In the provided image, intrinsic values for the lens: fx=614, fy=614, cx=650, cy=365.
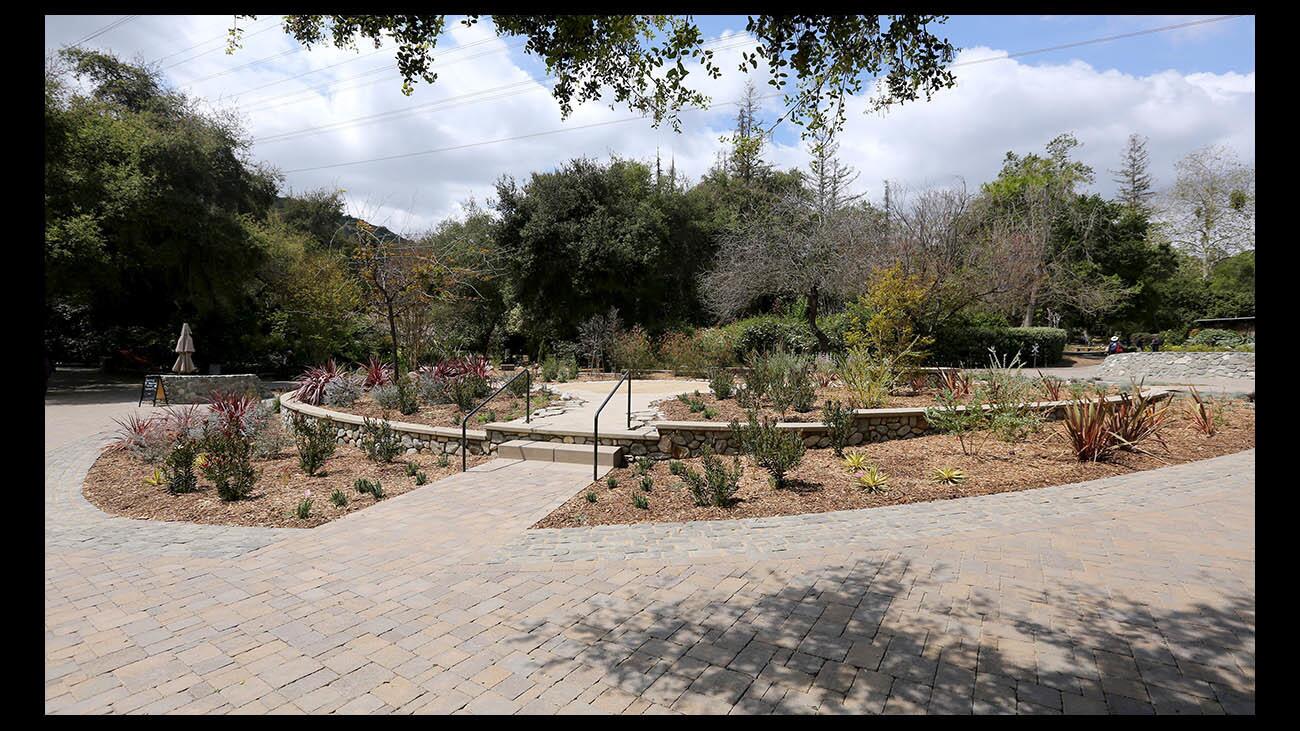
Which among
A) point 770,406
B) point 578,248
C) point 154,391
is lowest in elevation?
point 770,406

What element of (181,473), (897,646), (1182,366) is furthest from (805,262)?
(897,646)

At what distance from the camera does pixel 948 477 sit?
20.4 feet

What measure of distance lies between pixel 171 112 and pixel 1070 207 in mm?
36732

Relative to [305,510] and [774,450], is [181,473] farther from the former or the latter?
[774,450]

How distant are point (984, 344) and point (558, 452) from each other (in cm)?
1635

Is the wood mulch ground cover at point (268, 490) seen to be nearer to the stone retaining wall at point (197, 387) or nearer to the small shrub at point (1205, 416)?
the stone retaining wall at point (197, 387)

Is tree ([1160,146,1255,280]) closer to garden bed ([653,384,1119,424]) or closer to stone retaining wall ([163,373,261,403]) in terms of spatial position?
garden bed ([653,384,1119,424])

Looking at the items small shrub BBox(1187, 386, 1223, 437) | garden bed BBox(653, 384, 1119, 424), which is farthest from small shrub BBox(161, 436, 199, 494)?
small shrub BBox(1187, 386, 1223, 437)

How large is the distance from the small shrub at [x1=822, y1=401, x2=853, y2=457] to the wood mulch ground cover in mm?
4398

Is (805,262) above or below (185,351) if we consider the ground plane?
above

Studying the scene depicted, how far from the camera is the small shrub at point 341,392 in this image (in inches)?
411

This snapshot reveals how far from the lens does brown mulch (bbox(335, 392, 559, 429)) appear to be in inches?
351

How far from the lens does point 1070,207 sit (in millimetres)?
28734
